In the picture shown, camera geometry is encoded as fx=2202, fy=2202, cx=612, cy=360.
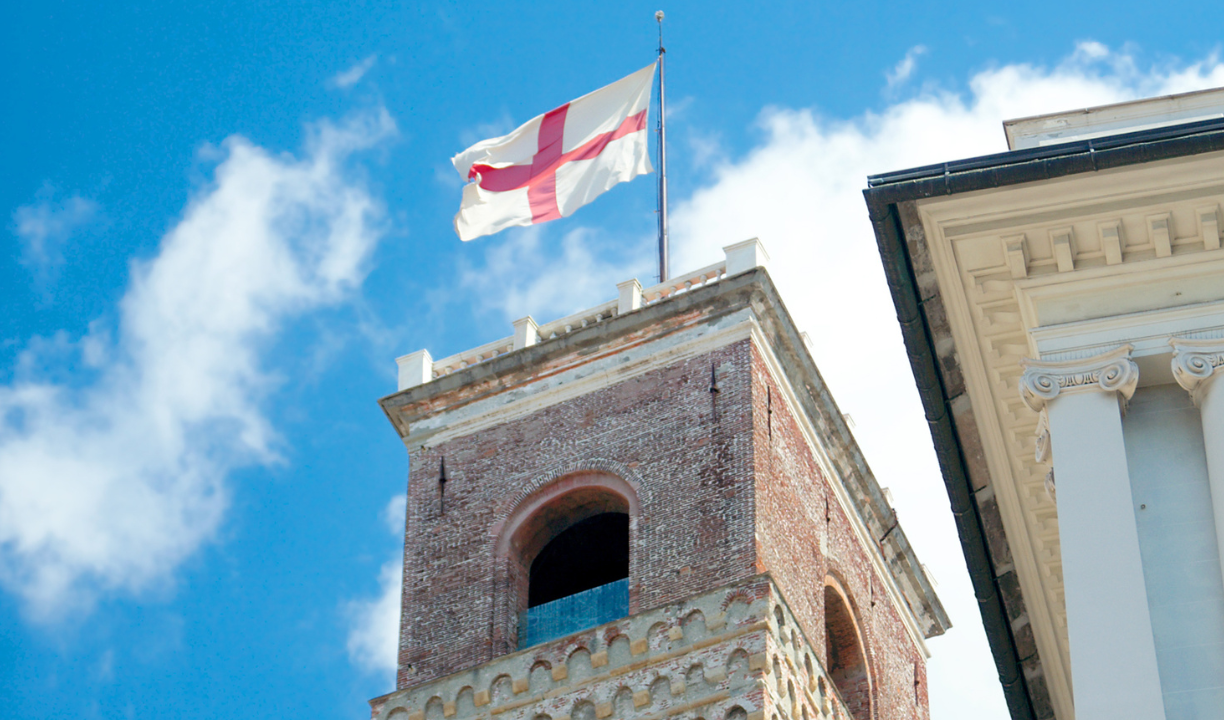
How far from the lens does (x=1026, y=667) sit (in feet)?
68.8

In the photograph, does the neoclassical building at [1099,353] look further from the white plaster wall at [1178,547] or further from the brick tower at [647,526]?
the brick tower at [647,526]

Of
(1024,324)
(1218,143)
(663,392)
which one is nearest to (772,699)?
(663,392)

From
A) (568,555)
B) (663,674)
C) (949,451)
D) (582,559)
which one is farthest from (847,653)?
(949,451)

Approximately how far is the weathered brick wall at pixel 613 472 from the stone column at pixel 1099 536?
14048 millimetres

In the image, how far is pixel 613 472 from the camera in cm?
3244

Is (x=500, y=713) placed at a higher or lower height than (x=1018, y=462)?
higher

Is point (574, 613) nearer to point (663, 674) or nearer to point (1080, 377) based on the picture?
point (663, 674)

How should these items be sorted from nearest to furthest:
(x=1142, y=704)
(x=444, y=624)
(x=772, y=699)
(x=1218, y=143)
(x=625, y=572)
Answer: (x=1142, y=704) < (x=1218, y=143) < (x=772, y=699) < (x=444, y=624) < (x=625, y=572)

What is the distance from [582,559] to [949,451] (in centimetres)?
1711

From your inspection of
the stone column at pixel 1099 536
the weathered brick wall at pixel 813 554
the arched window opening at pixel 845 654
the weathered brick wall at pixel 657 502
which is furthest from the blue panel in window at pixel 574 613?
the stone column at pixel 1099 536

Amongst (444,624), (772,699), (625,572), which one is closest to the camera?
(772,699)

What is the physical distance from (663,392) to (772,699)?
5.96 metres

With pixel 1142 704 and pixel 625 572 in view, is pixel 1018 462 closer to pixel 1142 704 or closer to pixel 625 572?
pixel 1142 704

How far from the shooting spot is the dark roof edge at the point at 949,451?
17.0 metres
